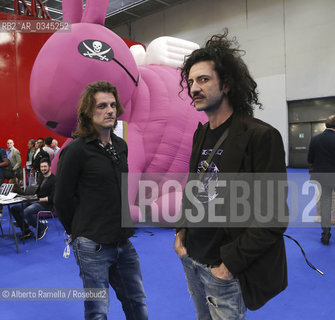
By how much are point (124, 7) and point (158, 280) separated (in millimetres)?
13824

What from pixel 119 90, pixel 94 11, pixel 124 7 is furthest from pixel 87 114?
pixel 124 7

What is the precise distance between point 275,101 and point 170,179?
30.1 ft

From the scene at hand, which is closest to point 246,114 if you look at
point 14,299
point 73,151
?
point 73,151

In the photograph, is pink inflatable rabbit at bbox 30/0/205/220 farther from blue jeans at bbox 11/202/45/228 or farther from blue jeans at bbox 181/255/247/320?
blue jeans at bbox 181/255/247/320

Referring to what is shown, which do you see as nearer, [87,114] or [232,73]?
[232,73]

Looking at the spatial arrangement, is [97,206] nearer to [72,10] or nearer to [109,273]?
[109,273]

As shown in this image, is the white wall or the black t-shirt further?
the white wall

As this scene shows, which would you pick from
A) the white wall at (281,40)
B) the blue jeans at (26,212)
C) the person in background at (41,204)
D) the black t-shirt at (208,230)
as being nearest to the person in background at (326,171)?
the black t-shirt at (208,230)

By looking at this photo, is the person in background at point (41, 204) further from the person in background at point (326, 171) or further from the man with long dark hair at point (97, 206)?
the person in background at point (326, 171)

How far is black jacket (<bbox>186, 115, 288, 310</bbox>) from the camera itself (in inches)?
42.2

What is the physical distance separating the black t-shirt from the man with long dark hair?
49cm

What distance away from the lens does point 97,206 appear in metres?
1.63

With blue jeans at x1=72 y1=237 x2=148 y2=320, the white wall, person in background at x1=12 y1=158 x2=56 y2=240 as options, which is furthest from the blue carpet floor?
the white wall

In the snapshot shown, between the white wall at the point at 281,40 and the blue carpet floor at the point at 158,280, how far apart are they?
8.38 meters
